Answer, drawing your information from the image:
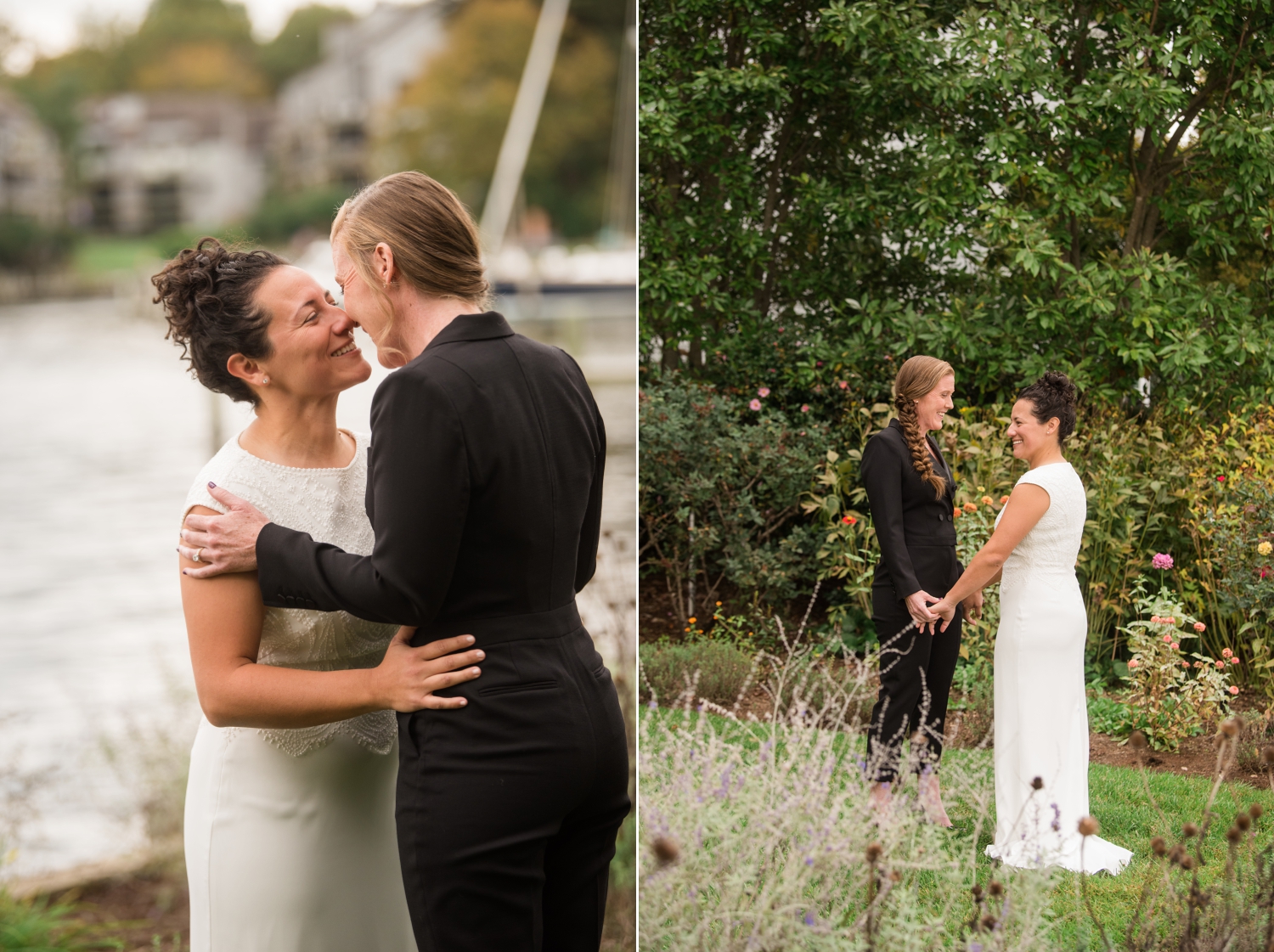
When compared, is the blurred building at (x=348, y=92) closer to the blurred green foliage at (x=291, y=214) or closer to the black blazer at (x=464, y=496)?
the blurred green foliage at (x=291, y=214)

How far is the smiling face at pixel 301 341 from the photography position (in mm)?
1465

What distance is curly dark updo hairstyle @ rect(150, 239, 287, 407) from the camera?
146 centimetres

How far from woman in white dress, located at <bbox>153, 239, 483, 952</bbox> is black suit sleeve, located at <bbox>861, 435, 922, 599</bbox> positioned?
1625mm

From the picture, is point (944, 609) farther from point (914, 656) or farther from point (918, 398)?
point (918, 398)

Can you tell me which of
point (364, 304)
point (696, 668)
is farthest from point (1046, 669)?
point (364, 304)

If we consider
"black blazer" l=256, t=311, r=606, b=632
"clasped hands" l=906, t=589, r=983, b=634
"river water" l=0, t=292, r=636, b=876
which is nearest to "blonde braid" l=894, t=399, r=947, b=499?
"clasped hands" l=906, t=589, r=983, b=634

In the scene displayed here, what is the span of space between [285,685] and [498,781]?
0.33 meters

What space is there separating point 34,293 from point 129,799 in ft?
4.83

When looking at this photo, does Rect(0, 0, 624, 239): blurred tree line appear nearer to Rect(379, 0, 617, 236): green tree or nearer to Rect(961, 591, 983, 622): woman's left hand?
Rect(379, 0, 617, 236): green tree

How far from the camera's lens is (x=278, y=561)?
1.26 meters

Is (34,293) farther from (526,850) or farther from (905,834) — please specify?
(905,834)

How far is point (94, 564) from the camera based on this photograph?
10.4 feet

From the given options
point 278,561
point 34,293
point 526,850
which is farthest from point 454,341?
point 34,293

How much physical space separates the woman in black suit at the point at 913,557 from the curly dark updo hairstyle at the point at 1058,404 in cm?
26
